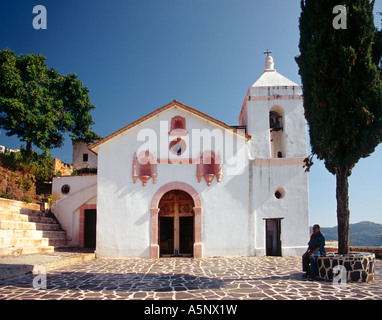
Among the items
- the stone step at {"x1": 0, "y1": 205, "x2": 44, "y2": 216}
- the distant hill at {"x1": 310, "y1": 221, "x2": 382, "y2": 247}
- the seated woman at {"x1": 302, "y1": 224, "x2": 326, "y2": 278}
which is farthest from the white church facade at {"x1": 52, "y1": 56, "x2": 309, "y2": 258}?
the distant hill at {"x1": 310, "y1": 221, "x2": 382, "y2": 247}

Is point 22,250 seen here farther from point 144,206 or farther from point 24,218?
point 144,206

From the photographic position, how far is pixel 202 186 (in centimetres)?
1286

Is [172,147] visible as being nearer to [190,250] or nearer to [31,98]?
[190,250]

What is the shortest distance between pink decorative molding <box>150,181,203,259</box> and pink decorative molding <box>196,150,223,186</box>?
0.71 m

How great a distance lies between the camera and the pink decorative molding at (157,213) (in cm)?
1230

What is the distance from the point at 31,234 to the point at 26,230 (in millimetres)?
318

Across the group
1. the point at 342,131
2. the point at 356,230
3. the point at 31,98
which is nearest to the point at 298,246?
the point at 342,131

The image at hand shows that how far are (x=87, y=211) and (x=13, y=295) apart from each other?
9.41 meters

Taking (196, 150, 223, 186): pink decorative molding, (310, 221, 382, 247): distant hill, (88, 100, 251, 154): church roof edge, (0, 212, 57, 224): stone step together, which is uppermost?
(88, 100, 251, 154): church roof edge

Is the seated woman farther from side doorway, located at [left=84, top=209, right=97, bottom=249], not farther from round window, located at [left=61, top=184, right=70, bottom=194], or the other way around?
round window, located at [left=61, top=184, right=70, bottom=194]

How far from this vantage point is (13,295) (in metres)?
6.11

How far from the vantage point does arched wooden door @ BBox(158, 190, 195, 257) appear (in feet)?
42.8

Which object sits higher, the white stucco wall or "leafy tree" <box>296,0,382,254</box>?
"leafy tree" <box>296,0,382,254</box>
